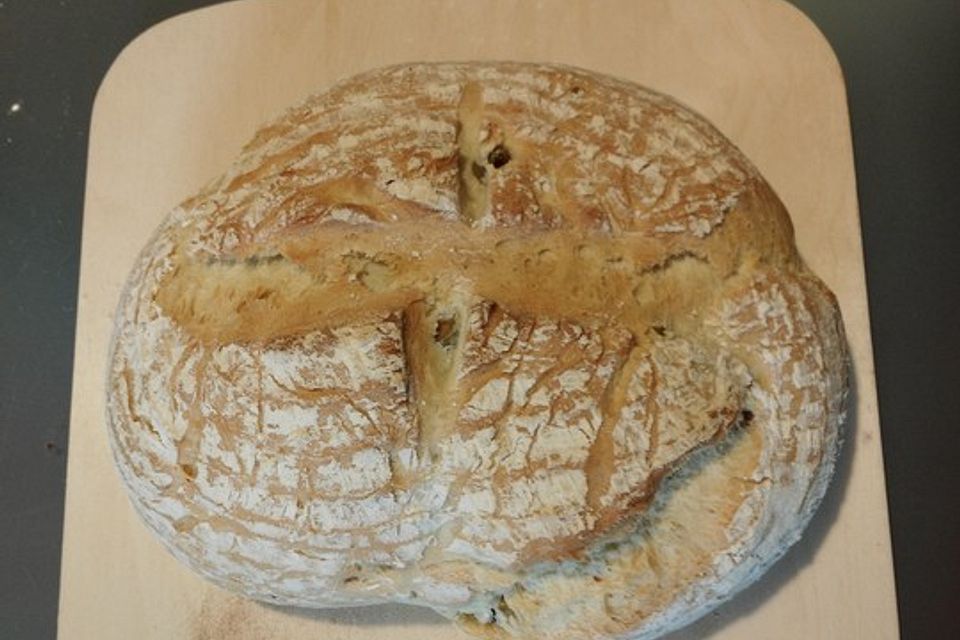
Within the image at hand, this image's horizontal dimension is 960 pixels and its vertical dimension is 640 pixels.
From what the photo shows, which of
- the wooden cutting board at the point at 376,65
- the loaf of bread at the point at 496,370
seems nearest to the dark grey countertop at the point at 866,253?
the wooden cutting board at the point at 376,65

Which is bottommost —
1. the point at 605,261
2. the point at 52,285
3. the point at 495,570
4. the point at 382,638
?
the point at 382,638

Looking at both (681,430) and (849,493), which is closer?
(681,430)

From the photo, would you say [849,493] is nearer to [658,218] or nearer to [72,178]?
[658,218]

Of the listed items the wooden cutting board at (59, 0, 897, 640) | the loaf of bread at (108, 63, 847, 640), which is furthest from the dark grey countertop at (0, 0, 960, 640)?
the loaf of bread at (108, 63, 847, 640)

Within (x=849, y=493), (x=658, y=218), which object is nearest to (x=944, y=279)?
(x=849, y=493)

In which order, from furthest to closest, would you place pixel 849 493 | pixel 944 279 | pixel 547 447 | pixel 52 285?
pixel 52 285, pixel 944 279, pixel 849 493, pixel 547 447

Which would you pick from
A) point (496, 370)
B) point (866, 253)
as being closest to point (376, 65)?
point (496, 370)

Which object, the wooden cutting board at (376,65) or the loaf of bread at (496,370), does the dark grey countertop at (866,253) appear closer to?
the wooden cutting board at (376,65)
